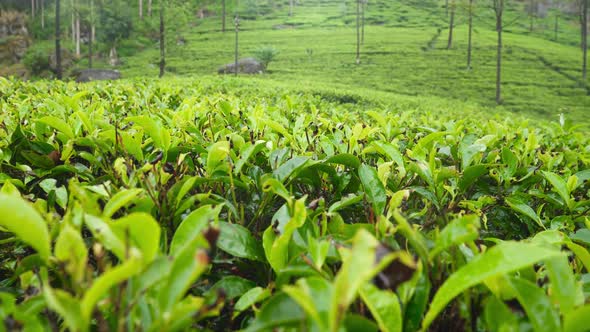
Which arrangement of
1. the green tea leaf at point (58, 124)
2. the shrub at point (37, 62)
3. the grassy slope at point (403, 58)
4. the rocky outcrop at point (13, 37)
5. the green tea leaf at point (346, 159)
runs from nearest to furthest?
the green tea leaf at point (346, 159), the green tea leaf at point (58, 124), the grassy slope at point (403, 58), the shrub at point (37, 62), the rocky outcrop at point (13, 37)

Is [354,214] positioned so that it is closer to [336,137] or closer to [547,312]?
[336,137]

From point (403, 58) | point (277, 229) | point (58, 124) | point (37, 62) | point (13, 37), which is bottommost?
point (277, 229)

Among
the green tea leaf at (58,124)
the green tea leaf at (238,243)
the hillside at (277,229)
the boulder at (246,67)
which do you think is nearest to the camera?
the hillside at (277,229)

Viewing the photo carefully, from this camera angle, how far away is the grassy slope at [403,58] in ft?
71.7

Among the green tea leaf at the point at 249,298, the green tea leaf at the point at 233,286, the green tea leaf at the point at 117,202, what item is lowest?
the green tea leaf at the point at 233,286

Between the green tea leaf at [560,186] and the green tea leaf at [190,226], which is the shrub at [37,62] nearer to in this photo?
the green tea leaf at [190,226]

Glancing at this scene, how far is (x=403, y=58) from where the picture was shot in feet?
96.7

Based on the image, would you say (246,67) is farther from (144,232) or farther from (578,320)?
(578,320)

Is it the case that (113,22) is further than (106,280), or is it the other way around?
(113,22)

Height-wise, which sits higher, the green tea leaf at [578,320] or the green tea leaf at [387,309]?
the green tea leaf at [578,320]

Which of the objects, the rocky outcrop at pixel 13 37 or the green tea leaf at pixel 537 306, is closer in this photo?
the green tea leaf at pixel 537 306

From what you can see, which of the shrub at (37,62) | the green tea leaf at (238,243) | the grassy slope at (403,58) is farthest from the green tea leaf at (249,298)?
the shrub at (37,62)

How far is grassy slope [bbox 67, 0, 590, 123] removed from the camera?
21859 mm

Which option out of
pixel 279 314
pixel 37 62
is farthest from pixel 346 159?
pixel 37 62
